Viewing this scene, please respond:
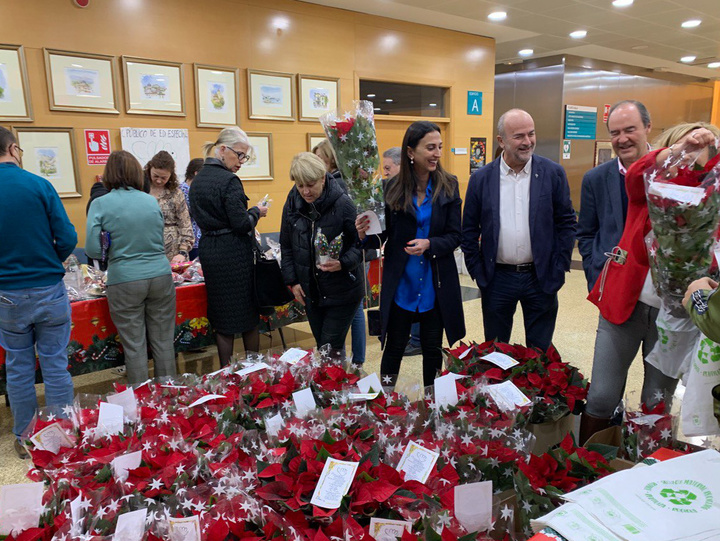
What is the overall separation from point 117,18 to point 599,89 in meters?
8.60

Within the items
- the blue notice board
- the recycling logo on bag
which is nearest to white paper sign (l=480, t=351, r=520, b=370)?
the recycling logo on bag

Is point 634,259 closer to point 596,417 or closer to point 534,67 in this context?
point 596,417

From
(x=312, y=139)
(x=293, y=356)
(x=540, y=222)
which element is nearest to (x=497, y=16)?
(x=312, y=139)

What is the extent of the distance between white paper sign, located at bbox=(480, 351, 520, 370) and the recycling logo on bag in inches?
38.1

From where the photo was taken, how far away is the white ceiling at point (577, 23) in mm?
6156

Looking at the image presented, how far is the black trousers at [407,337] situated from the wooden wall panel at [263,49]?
3.29 meters

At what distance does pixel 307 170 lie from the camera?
2607 millimetres

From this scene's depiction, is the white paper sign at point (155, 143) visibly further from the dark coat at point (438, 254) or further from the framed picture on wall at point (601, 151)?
the framed picture on wall at point (601, 151)

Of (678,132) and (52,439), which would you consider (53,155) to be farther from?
(678,132)

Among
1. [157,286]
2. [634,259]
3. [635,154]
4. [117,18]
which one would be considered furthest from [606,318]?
[117,18]

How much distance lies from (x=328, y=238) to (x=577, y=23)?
612cm

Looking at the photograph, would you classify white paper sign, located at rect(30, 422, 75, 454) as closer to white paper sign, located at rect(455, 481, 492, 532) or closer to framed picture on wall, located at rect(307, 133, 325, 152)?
white paper sign, located at rect(455, 481, 492, 532)

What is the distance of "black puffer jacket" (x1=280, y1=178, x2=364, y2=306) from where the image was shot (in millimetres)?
2732

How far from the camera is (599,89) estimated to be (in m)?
10.0
